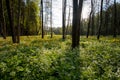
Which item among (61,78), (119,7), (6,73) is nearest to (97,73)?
(61,78)

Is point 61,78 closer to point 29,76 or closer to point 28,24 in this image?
point 29,76

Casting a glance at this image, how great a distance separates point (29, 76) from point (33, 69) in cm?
56

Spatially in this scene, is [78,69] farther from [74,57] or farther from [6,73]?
[6,73]

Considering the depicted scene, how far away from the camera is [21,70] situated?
6586 mm

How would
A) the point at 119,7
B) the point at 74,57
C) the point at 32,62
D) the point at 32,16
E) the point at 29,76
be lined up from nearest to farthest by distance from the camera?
the point at 29,76 < the point at 32,62 < the point at 74,57 < the point at 32,16 < the point at 119,7

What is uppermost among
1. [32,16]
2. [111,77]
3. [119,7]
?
[119,7]

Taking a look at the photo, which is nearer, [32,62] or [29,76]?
[29,76]

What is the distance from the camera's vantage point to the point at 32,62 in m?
7.36

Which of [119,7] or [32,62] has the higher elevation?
[119,7]

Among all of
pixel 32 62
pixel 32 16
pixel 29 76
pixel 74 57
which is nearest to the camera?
pixel 29 76

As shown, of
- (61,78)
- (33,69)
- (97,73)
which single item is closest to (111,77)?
(97,73)

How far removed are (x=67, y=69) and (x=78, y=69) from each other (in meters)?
0.52

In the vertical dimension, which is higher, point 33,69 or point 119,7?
point 119,7

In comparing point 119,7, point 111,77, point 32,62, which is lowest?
point 111,77
